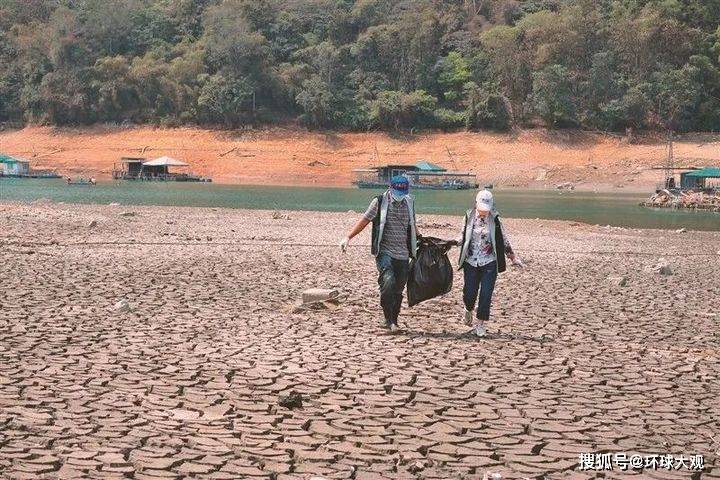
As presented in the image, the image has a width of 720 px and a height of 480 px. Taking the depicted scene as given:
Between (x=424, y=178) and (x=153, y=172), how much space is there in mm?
24775

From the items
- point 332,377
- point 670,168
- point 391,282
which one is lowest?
point 332,377

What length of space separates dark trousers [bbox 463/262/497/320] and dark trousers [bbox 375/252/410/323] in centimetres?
70

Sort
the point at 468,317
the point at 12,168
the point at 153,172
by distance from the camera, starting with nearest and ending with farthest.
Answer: the point at 468,317 < the point at 12,168 < the point at 153,172

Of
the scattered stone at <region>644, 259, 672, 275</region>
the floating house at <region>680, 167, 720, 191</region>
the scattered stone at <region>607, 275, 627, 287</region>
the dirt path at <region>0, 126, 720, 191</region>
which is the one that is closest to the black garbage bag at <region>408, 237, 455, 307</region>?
the scattered stone at <region>607, 275, 627, 287</region>

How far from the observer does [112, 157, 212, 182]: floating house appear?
78.2m

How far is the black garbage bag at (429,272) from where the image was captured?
32.4 ft

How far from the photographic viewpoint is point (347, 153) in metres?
91.4

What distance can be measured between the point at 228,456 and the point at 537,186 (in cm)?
7551

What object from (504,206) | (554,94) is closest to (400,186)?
(504,206)

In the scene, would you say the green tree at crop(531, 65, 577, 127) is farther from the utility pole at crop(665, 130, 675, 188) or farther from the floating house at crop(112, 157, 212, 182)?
the floating house at crop(112, 157, 212, 182)

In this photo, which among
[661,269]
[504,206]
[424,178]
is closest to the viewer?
[661,269]

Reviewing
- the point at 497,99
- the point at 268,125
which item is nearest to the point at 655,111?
the point at 497,99

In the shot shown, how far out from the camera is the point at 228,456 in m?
5.47

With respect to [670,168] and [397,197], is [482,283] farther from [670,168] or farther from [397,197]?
[670,168]
